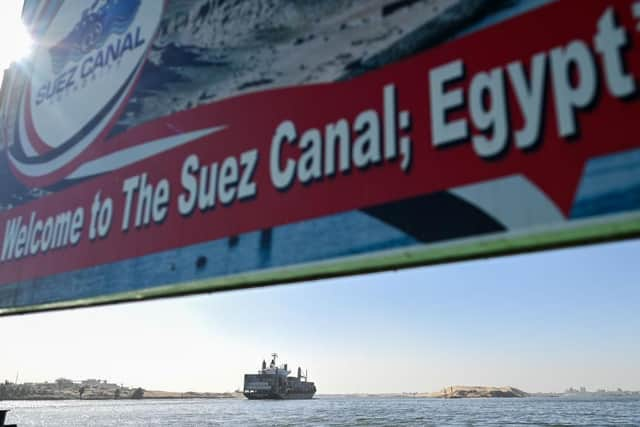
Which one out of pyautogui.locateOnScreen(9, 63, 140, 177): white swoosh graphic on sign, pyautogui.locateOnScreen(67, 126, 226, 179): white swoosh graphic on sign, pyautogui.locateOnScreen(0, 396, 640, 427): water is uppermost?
pyautogui.locateOnScreen(9, 63, 140, 177): white swoosh graphic on sign

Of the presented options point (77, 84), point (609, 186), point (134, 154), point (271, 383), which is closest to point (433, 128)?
point (609, 186)

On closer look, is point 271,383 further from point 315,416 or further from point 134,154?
point 134,154

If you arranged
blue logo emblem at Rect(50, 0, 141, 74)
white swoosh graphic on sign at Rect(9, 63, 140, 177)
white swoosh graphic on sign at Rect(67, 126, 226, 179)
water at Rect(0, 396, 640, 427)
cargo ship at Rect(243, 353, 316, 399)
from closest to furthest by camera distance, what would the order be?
white swoosh graphic on sign at Rect(67, 126, 226, 179) < white swoosh graphic on sign at Rect(9, 63, 140, 177) < blue logo emblem at Rect(50, 0, 141, 74) < water at Rect(0, 396, 640, 427) < cargo ship at Rect(243, 353, 316, 399)

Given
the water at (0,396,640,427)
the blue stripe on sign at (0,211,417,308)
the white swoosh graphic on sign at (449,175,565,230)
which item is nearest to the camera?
the white swoosh graphic on sign at (449,175,565,230)

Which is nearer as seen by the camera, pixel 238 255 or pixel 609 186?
pixel 609 186

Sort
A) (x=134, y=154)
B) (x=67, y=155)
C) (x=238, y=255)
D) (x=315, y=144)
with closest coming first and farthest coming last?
(x=315, y=144) → (x=238, y=255) → (x=134, y=154) → (x=67, y=155)

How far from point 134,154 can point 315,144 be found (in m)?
2.46

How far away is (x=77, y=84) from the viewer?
20.8 ft

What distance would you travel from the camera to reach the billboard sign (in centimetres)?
253

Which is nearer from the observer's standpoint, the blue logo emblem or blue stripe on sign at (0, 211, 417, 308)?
blue stripe on sign at (0, 211, 417, 308)

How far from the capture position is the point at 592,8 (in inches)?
105

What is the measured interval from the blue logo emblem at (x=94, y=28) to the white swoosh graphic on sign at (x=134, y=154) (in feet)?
5.53

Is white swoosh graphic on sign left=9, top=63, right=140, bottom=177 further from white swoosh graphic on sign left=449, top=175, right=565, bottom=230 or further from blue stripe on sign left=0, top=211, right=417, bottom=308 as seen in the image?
white swoosh graphic on sign left=449, top=175, right=565, bottom=230

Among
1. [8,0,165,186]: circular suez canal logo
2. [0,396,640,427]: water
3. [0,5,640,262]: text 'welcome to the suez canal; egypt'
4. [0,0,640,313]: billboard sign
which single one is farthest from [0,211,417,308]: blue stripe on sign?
[0,396,640,427]: water
